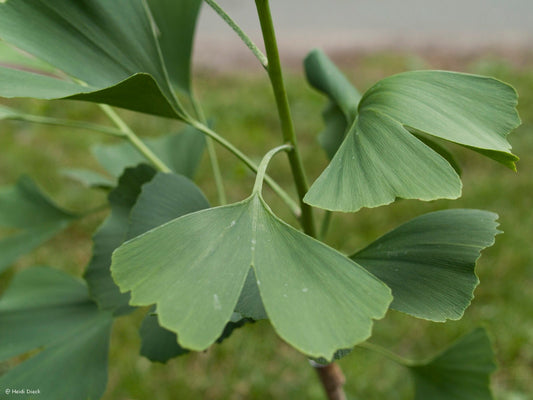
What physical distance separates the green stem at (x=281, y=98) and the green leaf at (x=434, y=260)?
0.29ft

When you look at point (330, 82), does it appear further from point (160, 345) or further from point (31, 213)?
point (31, 213)

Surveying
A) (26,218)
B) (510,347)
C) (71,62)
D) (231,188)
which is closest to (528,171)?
(510,347)

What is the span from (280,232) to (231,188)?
71.5 inches

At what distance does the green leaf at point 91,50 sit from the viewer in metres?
0.55

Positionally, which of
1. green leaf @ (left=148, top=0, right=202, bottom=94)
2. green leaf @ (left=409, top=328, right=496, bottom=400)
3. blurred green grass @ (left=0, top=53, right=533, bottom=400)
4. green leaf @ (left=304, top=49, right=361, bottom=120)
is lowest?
blurred green grass @ (left=0, top=53, right=533, bottom=400)

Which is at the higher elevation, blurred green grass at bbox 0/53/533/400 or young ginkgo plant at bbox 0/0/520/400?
young ginkgo plant at bbox 0/0/520/400

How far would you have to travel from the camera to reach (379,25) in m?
4.23

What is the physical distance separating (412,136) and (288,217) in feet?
5.09

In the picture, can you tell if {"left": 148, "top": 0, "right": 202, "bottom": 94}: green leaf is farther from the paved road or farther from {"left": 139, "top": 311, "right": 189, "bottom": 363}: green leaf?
the paved road

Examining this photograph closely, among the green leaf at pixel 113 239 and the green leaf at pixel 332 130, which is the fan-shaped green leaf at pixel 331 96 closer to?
the green leaf at pixel 332 130

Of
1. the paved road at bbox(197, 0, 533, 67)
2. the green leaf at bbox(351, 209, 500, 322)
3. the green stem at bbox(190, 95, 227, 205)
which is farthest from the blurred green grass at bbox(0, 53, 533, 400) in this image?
the paved road at bbox(197, 0, 533, 67)

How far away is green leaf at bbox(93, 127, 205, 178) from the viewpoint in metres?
0.96

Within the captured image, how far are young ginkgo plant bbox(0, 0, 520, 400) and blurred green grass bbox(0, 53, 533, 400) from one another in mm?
317

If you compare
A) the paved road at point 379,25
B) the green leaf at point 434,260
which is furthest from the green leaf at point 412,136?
the paved road at point 379,25
